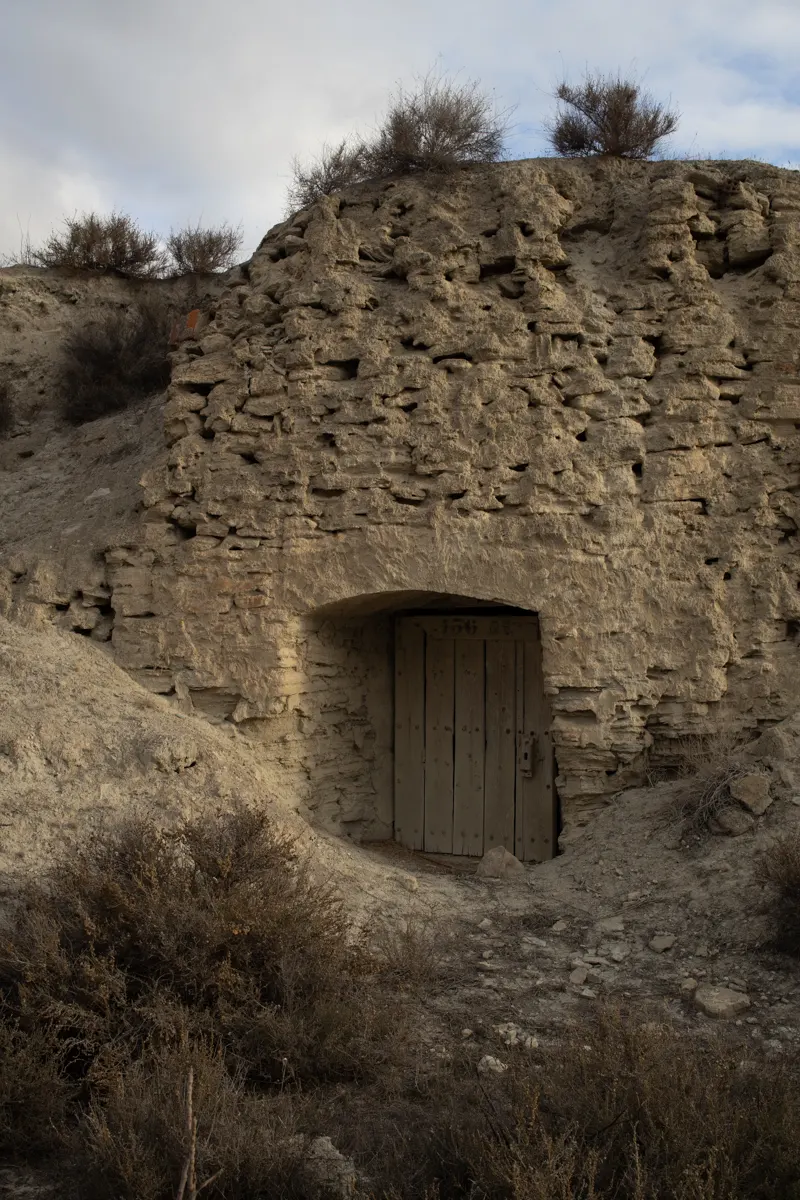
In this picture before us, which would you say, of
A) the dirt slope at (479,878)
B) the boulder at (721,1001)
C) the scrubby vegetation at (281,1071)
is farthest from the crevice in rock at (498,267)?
the boulder at (721,1001)

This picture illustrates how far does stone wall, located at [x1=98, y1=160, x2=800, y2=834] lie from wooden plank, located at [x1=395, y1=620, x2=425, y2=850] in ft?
1.85

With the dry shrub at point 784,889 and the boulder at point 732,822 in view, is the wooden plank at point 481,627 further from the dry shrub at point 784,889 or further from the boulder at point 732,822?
the dry shrub at point 784,889

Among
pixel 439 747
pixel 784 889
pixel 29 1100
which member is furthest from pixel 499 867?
pixel 29 1100

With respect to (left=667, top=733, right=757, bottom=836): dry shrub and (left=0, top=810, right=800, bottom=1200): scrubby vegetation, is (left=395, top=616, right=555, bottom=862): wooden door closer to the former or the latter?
(left=667, top=733, right=757, bottom=836): dry shrub

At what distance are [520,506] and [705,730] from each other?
5.75 ft

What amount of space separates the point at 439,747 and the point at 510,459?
2208 millimetres

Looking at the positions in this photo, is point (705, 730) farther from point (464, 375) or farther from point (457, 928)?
point (464, 375)

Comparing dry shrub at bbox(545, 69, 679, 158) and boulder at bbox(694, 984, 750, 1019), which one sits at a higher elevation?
dry shrub at bbox(545, 69, 679, 158)

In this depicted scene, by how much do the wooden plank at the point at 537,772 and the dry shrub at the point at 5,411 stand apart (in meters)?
5.16

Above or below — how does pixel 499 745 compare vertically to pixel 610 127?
below

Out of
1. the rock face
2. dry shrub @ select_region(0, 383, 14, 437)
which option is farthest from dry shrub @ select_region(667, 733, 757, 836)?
dry shrub @ select_region(0, 383, 14, 437)

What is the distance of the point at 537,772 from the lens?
23.0ft

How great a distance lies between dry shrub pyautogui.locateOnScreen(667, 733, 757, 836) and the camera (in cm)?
549

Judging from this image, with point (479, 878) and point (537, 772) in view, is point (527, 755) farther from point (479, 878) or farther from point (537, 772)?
point (479, 878)
